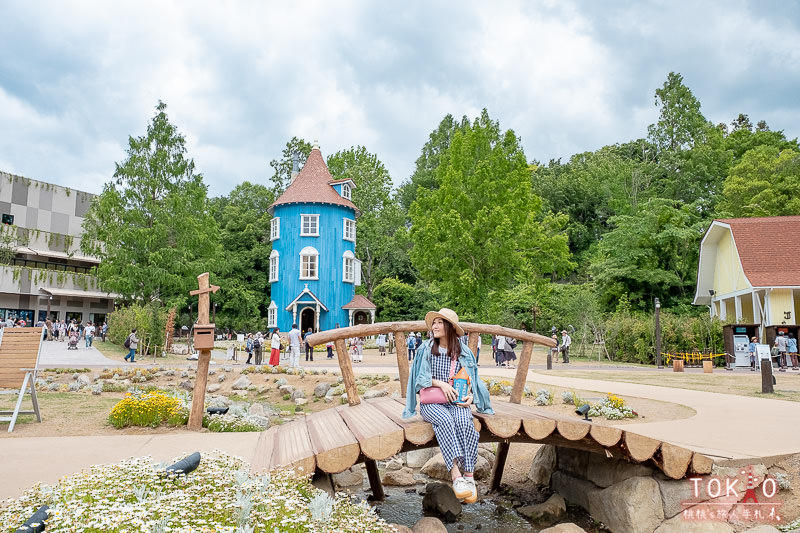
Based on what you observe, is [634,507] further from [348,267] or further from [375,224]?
[375,224]

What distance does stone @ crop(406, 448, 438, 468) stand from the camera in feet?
27.7

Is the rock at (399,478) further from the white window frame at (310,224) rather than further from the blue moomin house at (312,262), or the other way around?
the white window frame at (310,224)

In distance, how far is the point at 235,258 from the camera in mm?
44844

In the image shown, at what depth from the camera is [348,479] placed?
7.40 metres

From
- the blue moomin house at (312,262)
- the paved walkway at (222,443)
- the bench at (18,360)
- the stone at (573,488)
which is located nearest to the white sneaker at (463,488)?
the stone at (573,488)

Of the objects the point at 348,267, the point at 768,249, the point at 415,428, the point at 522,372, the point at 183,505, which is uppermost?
the point at 348,267

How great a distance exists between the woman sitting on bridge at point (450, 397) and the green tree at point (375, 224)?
132 feet

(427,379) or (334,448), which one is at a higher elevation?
(427,379)

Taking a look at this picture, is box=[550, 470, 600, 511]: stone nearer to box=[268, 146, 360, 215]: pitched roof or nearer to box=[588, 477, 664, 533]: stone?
box=[588, 477, 664, 533]: stone

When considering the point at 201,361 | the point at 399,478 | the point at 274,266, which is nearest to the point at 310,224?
the point at 274,266

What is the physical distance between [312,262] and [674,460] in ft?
114

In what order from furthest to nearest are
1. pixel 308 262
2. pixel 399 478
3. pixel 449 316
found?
pixel 308 262
pixel 399 478
pixel 449 316

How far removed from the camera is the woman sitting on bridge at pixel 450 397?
4836 millimetres

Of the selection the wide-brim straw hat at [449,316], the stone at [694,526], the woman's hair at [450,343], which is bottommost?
the stone at [694,526]
